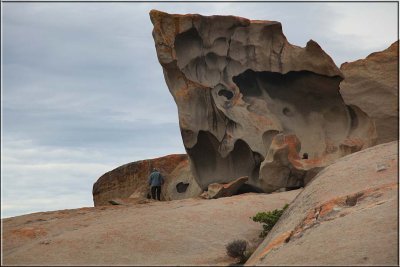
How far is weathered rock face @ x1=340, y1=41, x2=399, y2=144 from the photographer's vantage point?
2470 cm

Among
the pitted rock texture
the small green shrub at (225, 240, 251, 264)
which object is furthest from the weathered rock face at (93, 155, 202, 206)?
the small green shrub at (225, 240, 251, 264)

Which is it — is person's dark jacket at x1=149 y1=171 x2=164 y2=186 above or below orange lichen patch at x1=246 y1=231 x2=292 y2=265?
above

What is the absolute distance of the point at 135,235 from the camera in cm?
1381

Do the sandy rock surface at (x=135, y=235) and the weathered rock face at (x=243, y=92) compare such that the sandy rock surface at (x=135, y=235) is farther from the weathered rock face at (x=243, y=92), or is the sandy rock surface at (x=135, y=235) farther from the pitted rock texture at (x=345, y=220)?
the weathered rock face at (x=243, y=92)

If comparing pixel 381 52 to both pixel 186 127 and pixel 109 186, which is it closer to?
pixel 186 127

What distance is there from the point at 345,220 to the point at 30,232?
7.72 m

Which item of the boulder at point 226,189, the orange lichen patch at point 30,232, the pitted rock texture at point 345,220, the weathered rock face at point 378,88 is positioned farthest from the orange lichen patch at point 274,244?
the weathered rock face at point 378,88

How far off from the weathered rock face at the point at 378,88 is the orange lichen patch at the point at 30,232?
46.4ft

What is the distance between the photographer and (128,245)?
13.1 meters

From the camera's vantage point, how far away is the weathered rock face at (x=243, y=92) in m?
27.7

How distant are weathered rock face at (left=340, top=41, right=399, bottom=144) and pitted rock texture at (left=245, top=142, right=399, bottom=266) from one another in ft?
31.7

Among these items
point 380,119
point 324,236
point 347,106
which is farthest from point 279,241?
point 347,106

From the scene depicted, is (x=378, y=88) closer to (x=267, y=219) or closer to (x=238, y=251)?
(x=267, y=219)

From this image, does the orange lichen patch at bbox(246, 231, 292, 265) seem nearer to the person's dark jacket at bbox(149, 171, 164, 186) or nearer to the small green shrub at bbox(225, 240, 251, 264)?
the small green shrub at bbox(225, 240, 251, 264)
